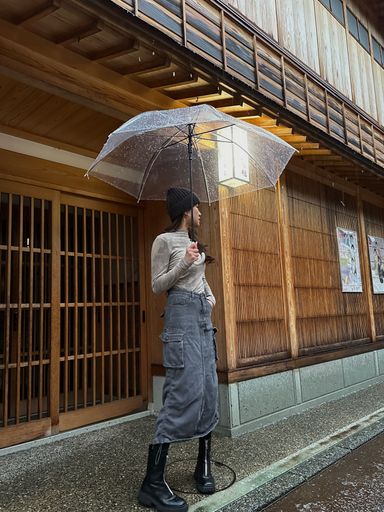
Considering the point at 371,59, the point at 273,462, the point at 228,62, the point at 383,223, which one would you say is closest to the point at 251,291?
the point at 273,462

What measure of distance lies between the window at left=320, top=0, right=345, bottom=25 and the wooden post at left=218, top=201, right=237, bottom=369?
5.17m

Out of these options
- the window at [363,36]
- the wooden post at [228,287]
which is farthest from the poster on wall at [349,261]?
the window at [363,36]

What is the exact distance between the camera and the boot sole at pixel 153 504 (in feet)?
8.91

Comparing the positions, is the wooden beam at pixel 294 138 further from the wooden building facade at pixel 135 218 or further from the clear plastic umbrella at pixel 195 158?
the clear plastic umbrella at pixel 195 158

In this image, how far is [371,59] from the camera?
348 inches

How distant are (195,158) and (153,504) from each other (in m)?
2.86

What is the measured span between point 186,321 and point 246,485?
4.78ft

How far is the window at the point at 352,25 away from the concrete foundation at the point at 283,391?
648cm

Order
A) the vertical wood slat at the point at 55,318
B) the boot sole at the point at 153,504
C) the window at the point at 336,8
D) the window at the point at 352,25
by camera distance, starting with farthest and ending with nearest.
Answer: the window at the point at 352,25 < the window at the point at 336,8 < the vertical wood slat at the point at 55,318 < the boot sole at the point at 153,504

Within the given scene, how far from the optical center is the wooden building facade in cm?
364

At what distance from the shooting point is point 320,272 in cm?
669

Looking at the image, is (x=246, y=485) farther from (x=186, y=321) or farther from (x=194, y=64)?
(x=194, y=64)

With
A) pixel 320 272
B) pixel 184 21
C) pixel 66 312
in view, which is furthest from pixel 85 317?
pixel 320 272

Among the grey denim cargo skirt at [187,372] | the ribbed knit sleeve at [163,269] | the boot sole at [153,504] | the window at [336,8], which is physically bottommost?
the boot sole at [153,504]
